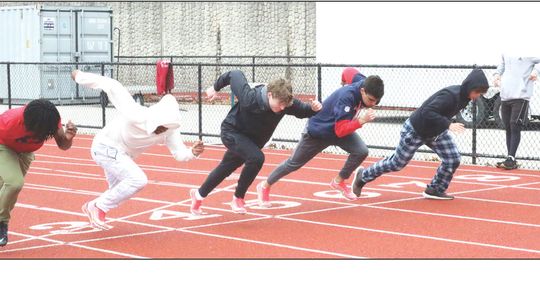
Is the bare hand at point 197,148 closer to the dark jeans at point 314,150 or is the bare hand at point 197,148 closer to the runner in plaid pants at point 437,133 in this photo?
the dark jeans at point 314,150

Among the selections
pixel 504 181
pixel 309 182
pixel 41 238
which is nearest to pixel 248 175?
pixel 41 238

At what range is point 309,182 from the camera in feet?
42.2

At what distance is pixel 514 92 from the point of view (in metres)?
14.1

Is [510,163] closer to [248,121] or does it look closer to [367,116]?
[367,116]

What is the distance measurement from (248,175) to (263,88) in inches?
36.0

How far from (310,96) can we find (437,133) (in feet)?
57.4

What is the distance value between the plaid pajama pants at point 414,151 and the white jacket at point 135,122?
2888mm

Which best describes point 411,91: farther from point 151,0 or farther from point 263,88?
point 151,0

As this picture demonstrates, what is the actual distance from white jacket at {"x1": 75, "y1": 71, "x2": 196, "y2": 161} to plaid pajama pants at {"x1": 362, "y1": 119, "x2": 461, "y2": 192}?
2.89 m

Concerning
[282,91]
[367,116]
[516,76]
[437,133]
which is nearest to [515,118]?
[516,76]

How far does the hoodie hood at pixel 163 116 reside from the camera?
8688 millimetres

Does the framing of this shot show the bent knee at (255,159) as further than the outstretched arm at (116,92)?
Yes

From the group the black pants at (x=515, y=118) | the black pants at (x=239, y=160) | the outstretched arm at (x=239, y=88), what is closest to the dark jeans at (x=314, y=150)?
the black pants at (x=239, y=160)

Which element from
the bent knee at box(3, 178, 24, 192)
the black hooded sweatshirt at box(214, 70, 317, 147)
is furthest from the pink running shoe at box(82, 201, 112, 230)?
Result: the black hooded sweatshirt at box(214, 70, 317, 147)
